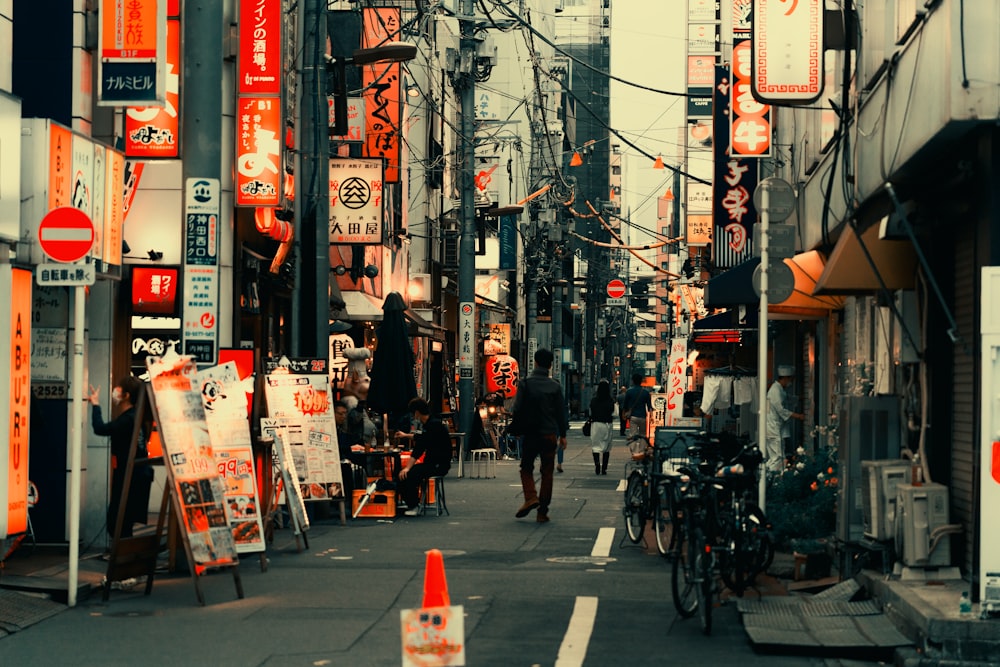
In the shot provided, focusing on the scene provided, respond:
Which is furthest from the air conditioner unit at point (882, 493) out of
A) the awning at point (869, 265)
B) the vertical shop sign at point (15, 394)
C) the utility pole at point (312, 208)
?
the utility pole at point (312, 208)

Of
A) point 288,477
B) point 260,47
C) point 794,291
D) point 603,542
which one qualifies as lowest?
point 603,542

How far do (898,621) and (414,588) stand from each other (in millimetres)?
4221

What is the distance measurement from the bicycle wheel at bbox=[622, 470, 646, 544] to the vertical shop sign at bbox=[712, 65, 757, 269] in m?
12.6

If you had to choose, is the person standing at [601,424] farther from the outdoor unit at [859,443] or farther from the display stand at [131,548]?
the display stand at [131,548]

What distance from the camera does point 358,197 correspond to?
26.4 metres

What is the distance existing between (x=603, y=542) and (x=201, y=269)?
553cm

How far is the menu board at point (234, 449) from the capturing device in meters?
13.4

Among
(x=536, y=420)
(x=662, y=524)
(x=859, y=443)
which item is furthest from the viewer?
(x=536, y=420)

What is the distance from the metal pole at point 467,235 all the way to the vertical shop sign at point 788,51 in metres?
16.6

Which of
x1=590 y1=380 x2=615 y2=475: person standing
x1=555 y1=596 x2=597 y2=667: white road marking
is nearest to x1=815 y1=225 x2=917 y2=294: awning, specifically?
x1=555 y1=596 x2=597 y2=667: white road marking

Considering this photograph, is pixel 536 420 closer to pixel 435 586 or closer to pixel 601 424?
pixel 601 424

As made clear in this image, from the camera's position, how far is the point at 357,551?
15.3 m

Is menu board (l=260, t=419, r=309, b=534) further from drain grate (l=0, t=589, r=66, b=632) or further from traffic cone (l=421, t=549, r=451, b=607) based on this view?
traffic cone (l=421, t=549, r=451, b=607)

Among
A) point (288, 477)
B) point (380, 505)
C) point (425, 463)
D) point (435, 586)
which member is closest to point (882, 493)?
point (435, 586)
